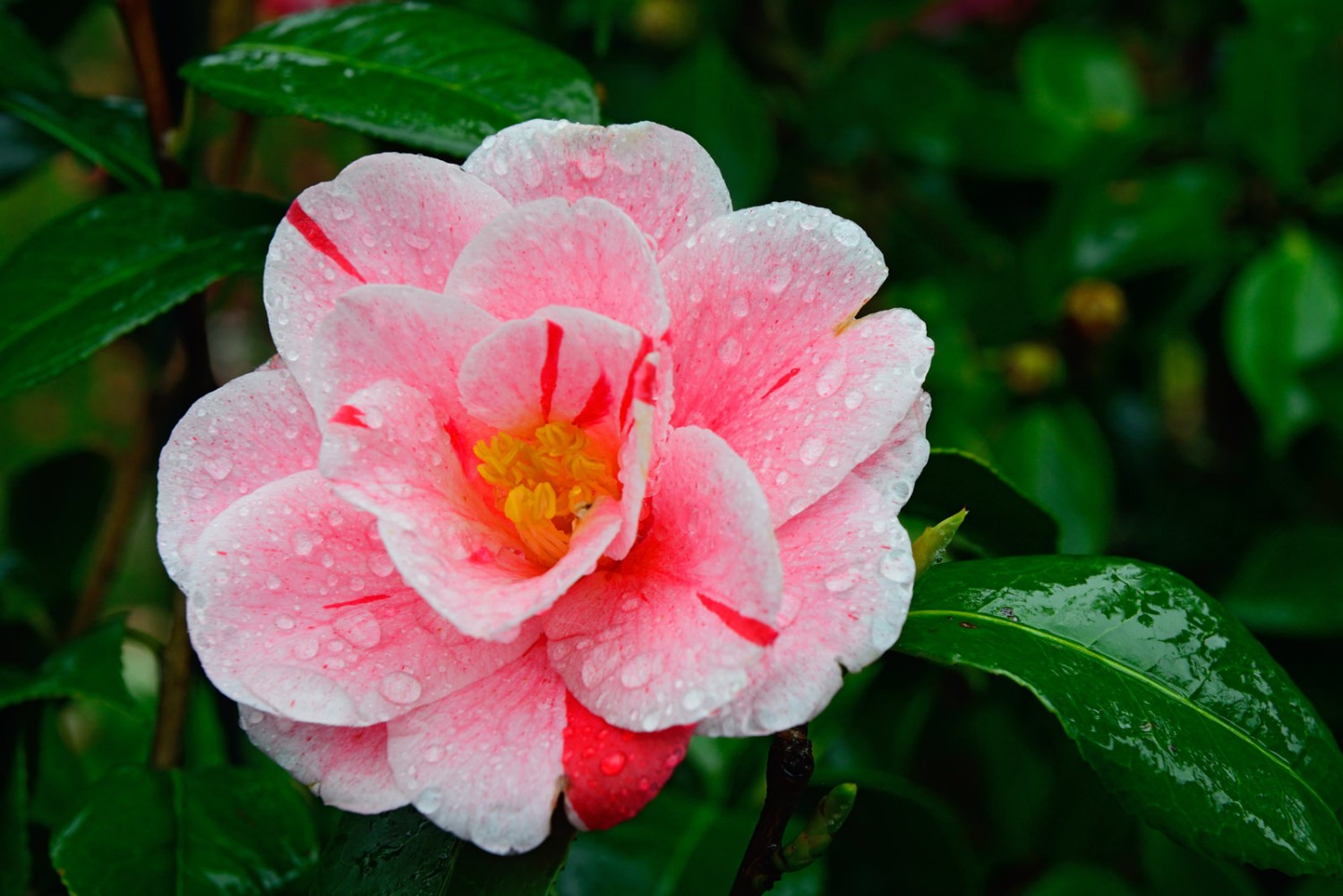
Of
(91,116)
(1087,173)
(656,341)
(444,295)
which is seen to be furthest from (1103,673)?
(91,116)

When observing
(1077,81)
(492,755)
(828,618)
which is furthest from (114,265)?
(1077,81)

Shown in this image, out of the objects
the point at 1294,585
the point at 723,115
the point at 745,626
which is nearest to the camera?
the point at 745,626

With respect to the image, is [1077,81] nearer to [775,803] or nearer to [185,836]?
[775,803]

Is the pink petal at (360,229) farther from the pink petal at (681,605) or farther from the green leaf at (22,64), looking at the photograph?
the green leaf at (22,64)

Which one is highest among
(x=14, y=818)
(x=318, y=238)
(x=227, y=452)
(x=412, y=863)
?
(x=318, y=238)

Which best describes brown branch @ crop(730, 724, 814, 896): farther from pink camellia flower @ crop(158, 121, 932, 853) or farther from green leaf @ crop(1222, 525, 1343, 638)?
Result: green leaf @ crop(1222, 525, 1343, 638)

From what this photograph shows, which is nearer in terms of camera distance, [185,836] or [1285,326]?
[185,836]
